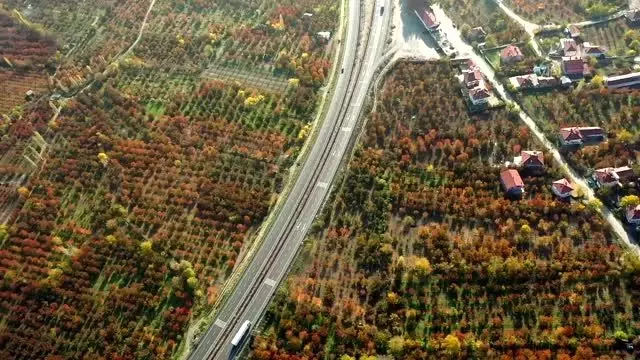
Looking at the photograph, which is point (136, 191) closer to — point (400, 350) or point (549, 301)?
point (400, 350)

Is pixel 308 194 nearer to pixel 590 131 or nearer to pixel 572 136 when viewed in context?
pixel 572 136

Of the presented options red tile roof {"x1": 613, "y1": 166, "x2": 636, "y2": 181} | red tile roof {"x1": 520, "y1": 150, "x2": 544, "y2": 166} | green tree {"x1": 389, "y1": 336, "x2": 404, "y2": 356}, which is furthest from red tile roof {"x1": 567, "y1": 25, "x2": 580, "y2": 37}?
green tree {"x1": 389, "y1": 336, "x2": 404, "y2": 356}

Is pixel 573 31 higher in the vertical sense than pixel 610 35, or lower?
lower

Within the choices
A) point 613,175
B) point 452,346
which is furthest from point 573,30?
point 452,346

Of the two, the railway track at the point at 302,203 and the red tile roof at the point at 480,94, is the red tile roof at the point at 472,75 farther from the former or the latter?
the railway track at the point at 302,203

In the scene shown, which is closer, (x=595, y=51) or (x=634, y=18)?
(x=595, y=51)

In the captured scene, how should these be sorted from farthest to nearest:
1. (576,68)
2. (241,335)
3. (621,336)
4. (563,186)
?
1. (576,68)
2. (563,186)
3. (241,335)
4. (621,336)
